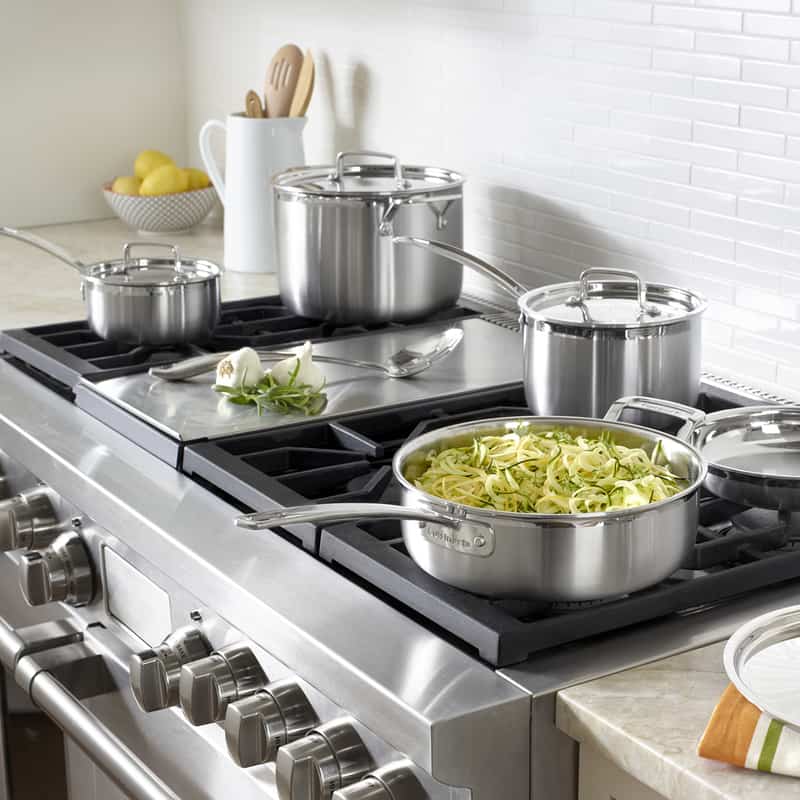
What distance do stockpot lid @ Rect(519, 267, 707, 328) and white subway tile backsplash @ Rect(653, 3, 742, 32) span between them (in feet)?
1.03

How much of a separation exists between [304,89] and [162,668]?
1.32 metres

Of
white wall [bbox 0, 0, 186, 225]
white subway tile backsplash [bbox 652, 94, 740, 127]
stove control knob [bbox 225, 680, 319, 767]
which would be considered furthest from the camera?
white wall [bbox 0, 0, 186, 225]

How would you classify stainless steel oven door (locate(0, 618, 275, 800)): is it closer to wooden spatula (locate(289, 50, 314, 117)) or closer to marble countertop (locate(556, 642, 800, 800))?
marble countertop (locate(556, 642, 800, 800))

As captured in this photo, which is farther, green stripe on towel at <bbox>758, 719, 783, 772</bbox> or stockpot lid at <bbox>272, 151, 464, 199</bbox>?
stockpot lid at <bbox>272, 151, 464, 199</bbox>

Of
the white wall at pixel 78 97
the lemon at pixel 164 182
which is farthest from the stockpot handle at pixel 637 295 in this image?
the white wall at pixel 78 97

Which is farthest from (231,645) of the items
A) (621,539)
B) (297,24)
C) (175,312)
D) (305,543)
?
(297,24)

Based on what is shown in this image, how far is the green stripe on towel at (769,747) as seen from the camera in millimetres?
795

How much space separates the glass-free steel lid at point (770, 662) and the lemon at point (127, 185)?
5.94 feet

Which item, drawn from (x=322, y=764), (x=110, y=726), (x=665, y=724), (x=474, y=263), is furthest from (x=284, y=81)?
(x=665, y=724)

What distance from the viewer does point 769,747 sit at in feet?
2.61

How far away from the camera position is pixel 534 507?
3.31 feet

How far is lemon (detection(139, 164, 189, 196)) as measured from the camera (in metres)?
2.44

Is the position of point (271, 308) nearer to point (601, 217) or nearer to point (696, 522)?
point (601, 217)

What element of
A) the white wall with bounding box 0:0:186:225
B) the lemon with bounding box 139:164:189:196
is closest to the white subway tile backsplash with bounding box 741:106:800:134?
the lemon with bounding box 139:164:189:196
